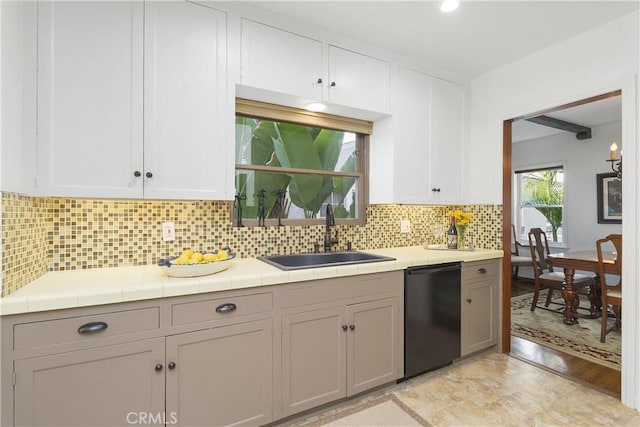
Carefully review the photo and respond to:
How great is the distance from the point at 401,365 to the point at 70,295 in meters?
2.01

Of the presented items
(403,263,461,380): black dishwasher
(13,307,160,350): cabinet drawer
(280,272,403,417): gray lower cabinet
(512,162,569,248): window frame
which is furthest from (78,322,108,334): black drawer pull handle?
(512,162,569,248): window frame

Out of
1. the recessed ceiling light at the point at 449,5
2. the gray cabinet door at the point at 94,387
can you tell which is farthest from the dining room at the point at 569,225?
the gray cabinet door at the point at 94,387

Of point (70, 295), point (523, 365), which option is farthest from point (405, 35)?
point (523, 365)

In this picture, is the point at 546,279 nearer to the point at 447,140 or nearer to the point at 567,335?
the point at 567,335

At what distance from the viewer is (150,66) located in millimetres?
1775

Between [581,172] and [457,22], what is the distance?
4.24 m

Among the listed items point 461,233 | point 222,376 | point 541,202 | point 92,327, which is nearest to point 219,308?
point 222,376

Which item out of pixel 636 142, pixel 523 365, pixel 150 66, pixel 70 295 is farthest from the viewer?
pixel 523 365

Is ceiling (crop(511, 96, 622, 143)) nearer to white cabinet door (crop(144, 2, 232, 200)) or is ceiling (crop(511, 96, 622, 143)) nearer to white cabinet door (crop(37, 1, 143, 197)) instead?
white cabinet door (crop(144, 2, 232, 200))

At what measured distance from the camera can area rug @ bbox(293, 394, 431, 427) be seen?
1.94m

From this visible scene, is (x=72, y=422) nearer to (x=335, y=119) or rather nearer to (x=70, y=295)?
(x=70, y=295)

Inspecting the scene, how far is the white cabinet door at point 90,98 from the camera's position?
1578 mm

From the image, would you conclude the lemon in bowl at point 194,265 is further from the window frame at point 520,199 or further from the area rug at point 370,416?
the window frame at point 520,199

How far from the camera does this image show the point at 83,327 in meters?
1.40
